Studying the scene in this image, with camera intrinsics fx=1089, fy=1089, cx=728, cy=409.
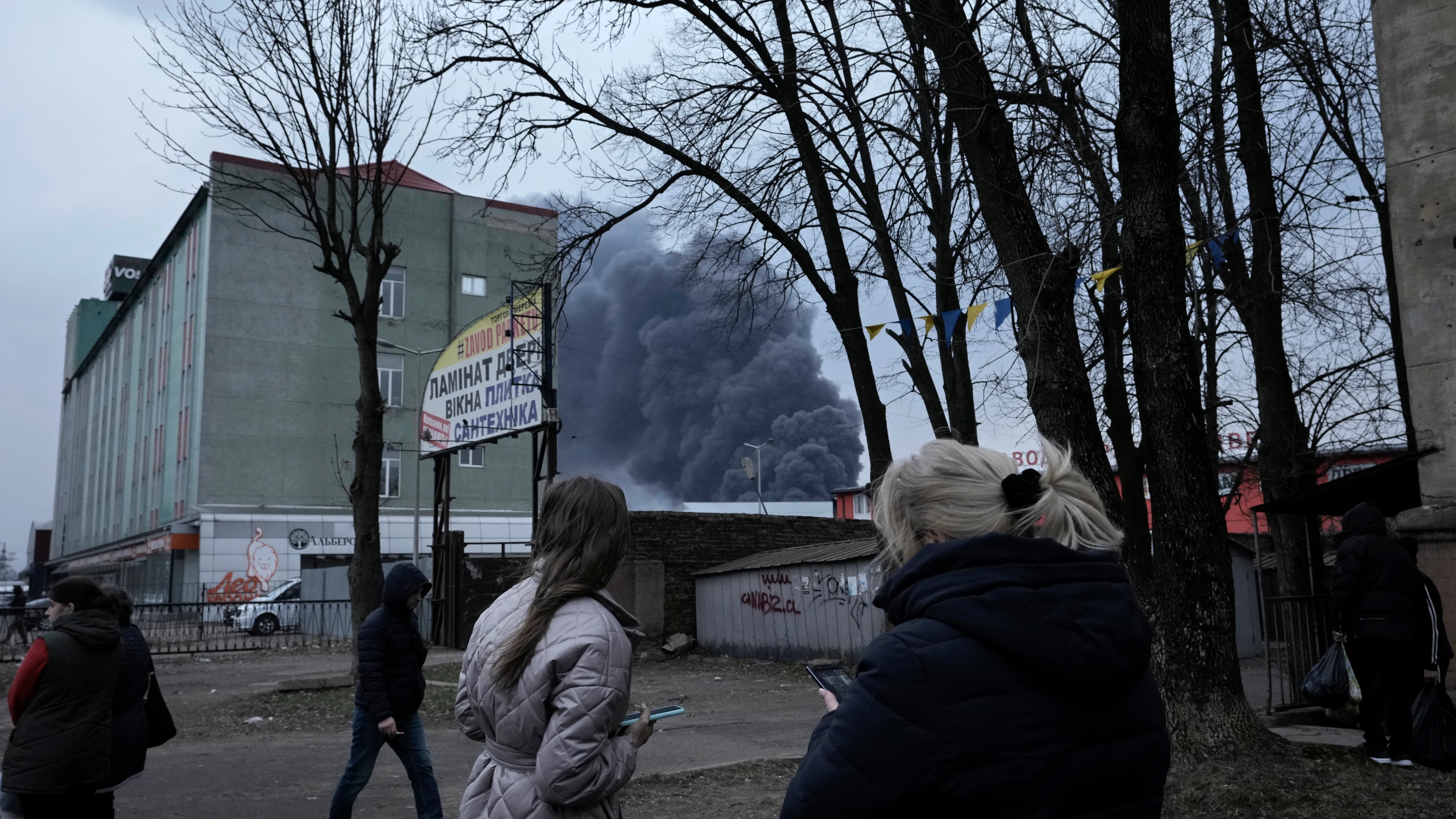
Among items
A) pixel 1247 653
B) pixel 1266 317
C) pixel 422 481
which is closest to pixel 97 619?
pixel 1266 317

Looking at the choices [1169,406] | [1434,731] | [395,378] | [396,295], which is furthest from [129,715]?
[396,295]

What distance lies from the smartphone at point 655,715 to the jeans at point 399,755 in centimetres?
351

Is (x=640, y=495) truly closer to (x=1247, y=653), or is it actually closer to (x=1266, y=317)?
(x=1247, y=653)

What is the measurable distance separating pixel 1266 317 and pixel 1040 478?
469 inches

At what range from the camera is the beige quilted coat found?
2.64 metres

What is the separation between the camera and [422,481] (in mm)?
43531

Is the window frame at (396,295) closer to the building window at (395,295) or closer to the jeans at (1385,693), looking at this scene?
the building window at (395,295)

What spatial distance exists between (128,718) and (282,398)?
1526 inches

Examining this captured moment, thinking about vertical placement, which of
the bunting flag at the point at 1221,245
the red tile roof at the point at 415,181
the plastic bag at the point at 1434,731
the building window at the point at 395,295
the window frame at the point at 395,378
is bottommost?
the plastic bag at the point at 1434,731

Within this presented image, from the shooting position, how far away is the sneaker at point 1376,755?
7.32 m

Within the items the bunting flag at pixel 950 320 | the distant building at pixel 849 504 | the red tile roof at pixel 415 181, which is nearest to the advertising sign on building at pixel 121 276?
the red tile roof at pixel 415 181

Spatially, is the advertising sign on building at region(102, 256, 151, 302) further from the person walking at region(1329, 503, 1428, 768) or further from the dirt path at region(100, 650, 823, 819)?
the person walking at region(1329, 503, 1428, 768)

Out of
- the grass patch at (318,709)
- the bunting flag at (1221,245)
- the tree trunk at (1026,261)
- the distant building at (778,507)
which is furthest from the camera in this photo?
the distant building at (778,507)

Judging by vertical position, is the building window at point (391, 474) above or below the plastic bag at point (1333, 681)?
above
